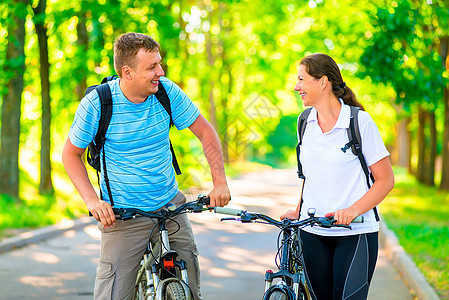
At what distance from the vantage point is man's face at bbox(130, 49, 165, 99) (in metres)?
3.65

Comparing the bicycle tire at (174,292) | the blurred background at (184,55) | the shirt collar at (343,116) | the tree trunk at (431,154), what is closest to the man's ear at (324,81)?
the shirt collar at (343,116)

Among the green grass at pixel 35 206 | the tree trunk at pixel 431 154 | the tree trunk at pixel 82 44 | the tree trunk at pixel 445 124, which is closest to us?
the green grass at pixel 35 206

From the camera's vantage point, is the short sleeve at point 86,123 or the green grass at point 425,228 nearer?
the short sleeve at point 86,123

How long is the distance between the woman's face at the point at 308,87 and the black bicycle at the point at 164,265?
808mm

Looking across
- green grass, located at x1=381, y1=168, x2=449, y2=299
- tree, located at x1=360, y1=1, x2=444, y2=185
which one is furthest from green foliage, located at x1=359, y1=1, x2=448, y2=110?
green grass, located at x1=381, y1=168, x2=449, y2=299

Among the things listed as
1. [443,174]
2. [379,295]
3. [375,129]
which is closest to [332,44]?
[443,174]

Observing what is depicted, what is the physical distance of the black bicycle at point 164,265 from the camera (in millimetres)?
3451

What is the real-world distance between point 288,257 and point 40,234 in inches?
306

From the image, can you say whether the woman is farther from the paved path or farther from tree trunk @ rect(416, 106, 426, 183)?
tree trunk @ rect(416, 106, 426, 183)

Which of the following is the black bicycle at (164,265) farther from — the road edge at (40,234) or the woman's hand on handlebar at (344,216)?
the road edge at (40,234)

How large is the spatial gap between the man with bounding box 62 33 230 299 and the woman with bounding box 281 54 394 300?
54cm

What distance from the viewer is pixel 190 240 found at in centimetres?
399

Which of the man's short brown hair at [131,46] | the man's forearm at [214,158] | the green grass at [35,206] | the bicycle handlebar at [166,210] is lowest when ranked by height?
the green grass at [35,206]

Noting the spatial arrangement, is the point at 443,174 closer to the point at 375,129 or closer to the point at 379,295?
the point at 379,295
